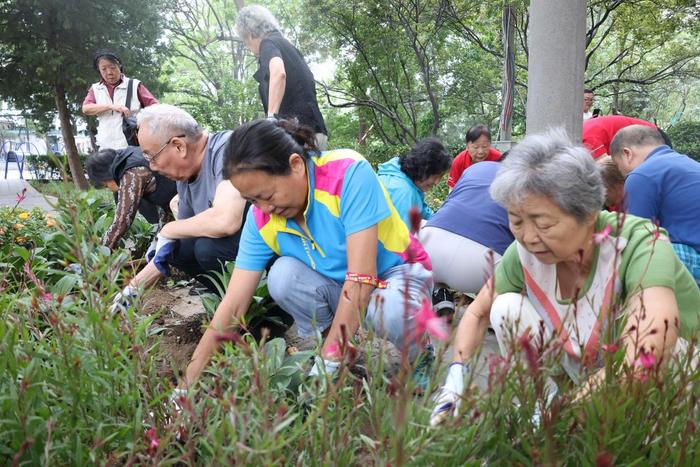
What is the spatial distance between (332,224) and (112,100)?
3676mm

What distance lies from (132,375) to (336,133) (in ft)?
65.4

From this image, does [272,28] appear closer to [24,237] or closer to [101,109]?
[101,109]

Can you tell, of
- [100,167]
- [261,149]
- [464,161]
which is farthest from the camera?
[464,161]

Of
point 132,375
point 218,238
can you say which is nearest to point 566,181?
point 132,375

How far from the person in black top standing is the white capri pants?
1.30 meters

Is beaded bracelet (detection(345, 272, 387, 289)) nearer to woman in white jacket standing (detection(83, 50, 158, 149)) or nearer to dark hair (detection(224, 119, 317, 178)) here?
dark hair (detection(224, 119, 317, 178))

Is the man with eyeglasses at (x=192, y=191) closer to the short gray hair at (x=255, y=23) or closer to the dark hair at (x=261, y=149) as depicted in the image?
the dark hair at (x=261, y=149)

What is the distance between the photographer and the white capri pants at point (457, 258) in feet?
10.9

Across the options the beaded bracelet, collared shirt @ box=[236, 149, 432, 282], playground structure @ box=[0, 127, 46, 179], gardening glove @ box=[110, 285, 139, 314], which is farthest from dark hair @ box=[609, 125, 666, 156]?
playground structure @ box=[0, 127, 46, 179]

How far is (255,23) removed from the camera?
14.5 feet

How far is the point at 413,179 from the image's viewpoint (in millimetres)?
4164

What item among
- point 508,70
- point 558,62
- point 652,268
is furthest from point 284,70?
point 508,70

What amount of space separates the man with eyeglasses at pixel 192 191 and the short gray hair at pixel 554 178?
1.61 meters

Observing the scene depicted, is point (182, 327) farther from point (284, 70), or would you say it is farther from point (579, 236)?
point (579, 236)
